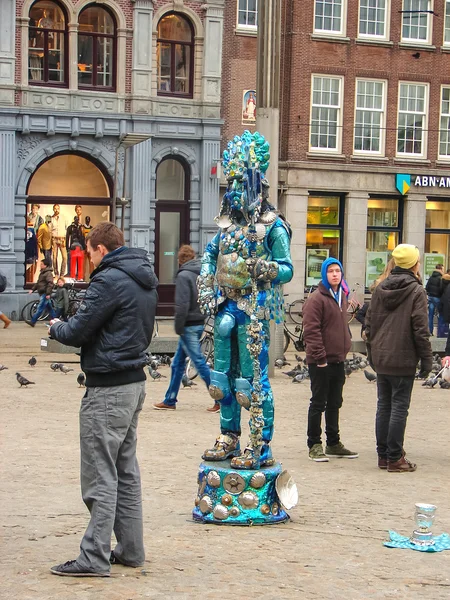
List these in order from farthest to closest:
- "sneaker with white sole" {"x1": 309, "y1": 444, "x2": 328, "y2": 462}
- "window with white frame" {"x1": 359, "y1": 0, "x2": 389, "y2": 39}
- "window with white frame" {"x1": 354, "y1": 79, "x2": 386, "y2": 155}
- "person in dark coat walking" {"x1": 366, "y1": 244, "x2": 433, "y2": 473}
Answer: "window with white frame" {"x1": 354, "y1": 79, "x2": 386, "y2": 155} < "window with white frame" {"x1": 359, "y1": 0, "x2": 389, "y2": 39} < "sneaker with white sole" {"x1": 309, "y1": 444, "x2": 328, "y2": 462} < "person in dark coat walking" {"x1": 366, "y1": 244, "x2": 433, "y2": 473}

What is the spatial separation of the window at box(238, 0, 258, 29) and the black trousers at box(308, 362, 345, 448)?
23.3m

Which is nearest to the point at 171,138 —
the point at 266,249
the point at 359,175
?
the point at 359,175

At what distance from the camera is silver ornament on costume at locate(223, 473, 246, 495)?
8.17 meters

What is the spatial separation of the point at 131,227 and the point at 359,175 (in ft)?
24.9

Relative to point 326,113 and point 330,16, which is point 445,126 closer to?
point 326,113

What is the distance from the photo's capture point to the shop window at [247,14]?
32.7 metres

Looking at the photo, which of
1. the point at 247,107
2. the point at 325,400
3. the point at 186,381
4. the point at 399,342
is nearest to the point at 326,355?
the point at 325,400

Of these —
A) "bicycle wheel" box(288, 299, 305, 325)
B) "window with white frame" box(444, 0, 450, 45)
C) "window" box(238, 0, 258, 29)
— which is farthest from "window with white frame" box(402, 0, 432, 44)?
"bicycle wheel" box(288, 299, 305, 325)

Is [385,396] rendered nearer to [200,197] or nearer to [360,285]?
[200,197]

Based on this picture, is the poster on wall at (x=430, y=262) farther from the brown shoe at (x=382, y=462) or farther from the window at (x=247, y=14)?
the brown shoe at (x=382, y=462)

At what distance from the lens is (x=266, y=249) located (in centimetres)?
870

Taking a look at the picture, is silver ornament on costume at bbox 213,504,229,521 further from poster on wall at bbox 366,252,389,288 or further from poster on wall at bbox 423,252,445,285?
poster on wall at bbox 423,252,445,285

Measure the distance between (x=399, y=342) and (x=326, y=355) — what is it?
0.83 metres

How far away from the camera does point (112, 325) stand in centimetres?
668
